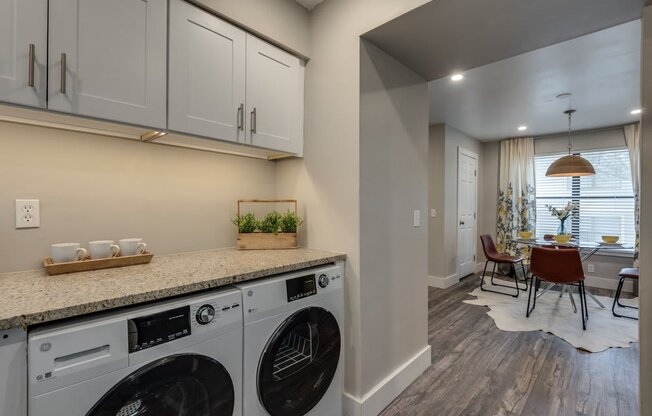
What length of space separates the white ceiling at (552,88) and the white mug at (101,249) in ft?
9.88

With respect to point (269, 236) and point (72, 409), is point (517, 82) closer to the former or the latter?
point (269, 236)

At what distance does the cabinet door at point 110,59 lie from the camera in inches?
43.8

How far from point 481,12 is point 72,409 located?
221 centimetres

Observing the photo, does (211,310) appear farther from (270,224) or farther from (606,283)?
(606,283)

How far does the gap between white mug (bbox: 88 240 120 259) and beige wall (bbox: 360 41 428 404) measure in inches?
49.2

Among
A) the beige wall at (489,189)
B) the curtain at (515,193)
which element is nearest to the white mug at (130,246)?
the curtain at (515,193)

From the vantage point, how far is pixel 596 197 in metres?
4.81

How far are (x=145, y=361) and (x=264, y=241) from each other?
38.5 inches

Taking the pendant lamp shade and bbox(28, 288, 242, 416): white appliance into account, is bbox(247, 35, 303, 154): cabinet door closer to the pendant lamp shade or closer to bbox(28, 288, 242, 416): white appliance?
bbox(28, 288, 242, 416): white appliance

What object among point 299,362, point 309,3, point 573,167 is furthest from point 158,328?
point 573,167

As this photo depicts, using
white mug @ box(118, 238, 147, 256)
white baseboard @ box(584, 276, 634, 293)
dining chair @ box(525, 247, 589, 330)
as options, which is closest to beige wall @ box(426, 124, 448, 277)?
dining chair @ box(525, 247, 589, 330)

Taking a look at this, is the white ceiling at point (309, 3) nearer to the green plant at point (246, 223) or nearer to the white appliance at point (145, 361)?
the green plant at point (246, 223)

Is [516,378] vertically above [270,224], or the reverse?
[270,224]

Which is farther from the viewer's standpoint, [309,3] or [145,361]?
[309,3]
